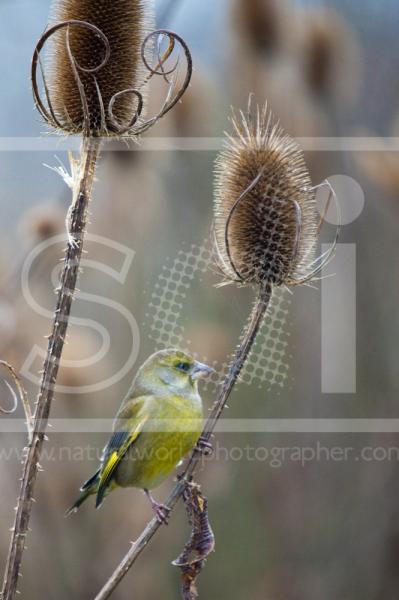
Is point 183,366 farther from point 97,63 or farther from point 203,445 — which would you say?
point 97,63

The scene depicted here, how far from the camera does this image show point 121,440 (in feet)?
1.99

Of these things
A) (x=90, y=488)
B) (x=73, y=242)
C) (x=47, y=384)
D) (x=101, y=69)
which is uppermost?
(x=101, y=69)

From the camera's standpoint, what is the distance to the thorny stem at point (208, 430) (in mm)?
561

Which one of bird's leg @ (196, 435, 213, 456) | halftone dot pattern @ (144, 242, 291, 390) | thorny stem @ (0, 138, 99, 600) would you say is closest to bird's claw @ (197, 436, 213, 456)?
bird's leg @ (196, 435, 213, 456)

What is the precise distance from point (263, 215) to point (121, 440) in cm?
24

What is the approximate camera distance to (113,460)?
597 mm

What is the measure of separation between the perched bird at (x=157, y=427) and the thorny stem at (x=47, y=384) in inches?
2.1

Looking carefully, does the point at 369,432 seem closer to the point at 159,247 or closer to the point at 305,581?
the point at 305,581

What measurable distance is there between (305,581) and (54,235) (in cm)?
61

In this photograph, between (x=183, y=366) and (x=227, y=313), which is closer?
(x=183, y=366)

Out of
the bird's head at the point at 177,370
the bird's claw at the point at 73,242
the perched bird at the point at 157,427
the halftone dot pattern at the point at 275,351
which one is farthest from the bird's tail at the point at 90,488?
Result: the halftone dot pattern at the point at 275,351

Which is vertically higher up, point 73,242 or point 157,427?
point 73,242

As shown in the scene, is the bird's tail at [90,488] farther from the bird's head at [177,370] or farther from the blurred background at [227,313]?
the blurred background at [227,313]

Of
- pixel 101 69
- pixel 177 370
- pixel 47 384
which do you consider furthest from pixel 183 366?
pixel 101 69
